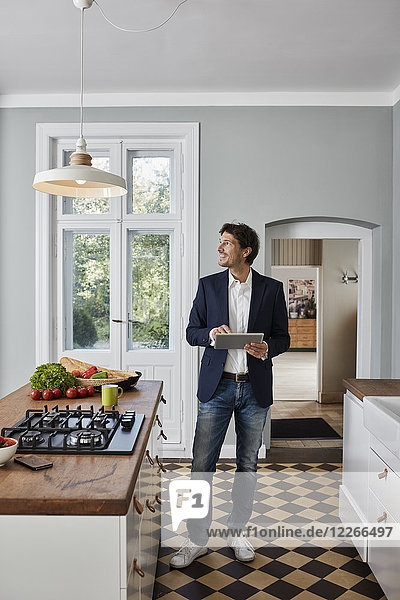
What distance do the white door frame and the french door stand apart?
94 cm

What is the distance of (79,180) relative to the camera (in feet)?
7.91

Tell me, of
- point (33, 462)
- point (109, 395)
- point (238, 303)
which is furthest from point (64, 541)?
point (238, 303)

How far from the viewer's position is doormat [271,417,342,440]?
18.4 ft

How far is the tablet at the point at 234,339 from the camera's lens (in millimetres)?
2795

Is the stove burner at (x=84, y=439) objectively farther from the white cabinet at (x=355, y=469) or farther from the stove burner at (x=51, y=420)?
the white cabinet at (x=355, y=469)

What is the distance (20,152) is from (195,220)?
1.60 m

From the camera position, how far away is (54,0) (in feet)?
10.8

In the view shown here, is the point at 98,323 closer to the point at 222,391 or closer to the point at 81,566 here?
the point at 222,391

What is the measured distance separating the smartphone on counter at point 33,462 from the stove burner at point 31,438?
0.28 feet

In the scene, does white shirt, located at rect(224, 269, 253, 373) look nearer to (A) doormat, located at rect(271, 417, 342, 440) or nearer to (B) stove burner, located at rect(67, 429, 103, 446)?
(B) stove burner, located at rect(67, 429, 103, 446)

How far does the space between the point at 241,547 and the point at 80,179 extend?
2.06 m

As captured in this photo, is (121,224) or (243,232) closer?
(243,232)

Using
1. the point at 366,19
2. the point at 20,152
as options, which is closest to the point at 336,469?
the point at 366,19

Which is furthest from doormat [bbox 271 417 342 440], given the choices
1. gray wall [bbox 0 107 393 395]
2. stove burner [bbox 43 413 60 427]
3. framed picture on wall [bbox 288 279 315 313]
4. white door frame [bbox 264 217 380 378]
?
framed picture on wall [bbox 288 279 315 313]
